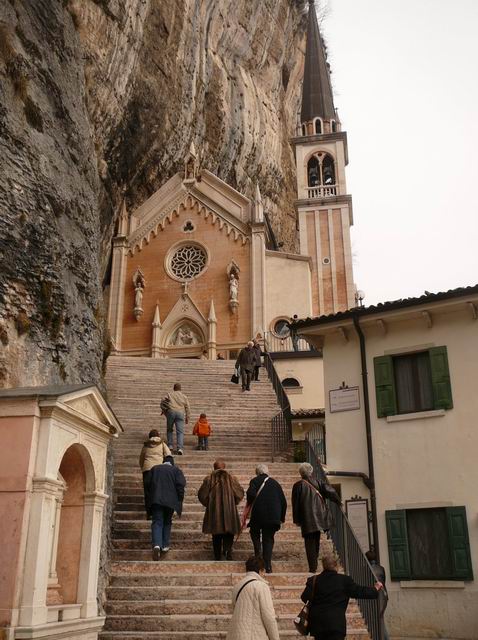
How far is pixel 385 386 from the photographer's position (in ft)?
43.7

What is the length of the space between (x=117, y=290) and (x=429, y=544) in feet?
80.0

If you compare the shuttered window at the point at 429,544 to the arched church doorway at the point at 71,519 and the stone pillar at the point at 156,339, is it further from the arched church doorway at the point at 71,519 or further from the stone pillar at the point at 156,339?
the stone pillar at the point at 156,339

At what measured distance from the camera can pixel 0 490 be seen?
6.65 m

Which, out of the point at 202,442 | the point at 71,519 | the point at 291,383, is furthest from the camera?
the point at 291,383

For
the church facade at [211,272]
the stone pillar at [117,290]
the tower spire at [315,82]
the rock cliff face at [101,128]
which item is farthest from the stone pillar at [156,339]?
the tower spire at [315,82]

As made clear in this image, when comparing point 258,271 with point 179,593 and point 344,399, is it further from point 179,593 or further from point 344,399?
point 179,593

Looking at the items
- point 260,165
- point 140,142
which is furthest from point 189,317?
point 260,165

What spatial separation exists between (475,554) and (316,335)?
5.28 m

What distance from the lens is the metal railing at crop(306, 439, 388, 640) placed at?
8258 mm

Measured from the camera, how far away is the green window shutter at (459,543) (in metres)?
11.2

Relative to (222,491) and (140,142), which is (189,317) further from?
(222,491)

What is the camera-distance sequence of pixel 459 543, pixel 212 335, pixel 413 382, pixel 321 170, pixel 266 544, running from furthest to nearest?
pixel 321 170
pixel 212 335
pixel 413 382
pixel 459 543
pixel 266 544

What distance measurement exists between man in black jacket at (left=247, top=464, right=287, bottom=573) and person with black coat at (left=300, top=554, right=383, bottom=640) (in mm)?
2574

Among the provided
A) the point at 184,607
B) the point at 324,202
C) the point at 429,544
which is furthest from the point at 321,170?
the point at 184,607
